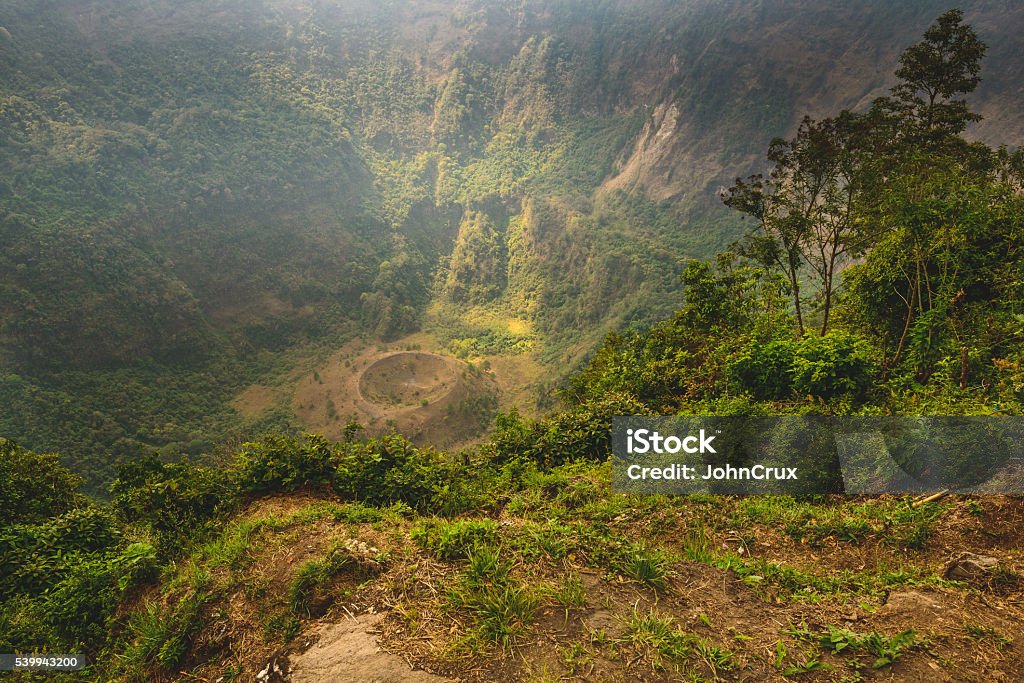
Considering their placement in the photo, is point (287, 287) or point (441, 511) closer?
point (441, 511)

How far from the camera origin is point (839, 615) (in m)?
3.94

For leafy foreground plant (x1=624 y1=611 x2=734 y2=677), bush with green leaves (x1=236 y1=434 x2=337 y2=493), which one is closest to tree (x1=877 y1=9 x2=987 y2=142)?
leafy foreground plant (x1=624 y1=611 x2=734 y2=677)

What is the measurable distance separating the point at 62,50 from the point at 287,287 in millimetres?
51467

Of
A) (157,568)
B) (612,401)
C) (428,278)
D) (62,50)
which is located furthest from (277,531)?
(62,50)

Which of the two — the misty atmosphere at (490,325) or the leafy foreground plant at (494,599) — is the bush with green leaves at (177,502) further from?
the leafy foreground plant at (494,599)

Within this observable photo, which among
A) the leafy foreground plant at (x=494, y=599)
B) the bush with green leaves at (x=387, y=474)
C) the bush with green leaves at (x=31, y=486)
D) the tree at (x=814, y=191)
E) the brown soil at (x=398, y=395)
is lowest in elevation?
the brown soil at (x=398, y=395)

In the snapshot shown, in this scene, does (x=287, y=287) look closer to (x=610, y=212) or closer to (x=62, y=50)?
(x=610, y=212)

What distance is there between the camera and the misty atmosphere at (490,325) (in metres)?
4.16

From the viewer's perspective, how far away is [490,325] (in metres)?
67.1

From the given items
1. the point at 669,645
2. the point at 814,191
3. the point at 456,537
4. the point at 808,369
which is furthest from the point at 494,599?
the point at 814,191

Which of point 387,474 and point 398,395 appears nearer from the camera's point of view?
point 387,474

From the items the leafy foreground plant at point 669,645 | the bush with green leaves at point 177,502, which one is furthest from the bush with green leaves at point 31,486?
the leafy foreground plant at point 669,645

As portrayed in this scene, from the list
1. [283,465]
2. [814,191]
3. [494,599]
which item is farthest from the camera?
[814,191]

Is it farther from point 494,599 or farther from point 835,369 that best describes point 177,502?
point 835,369
